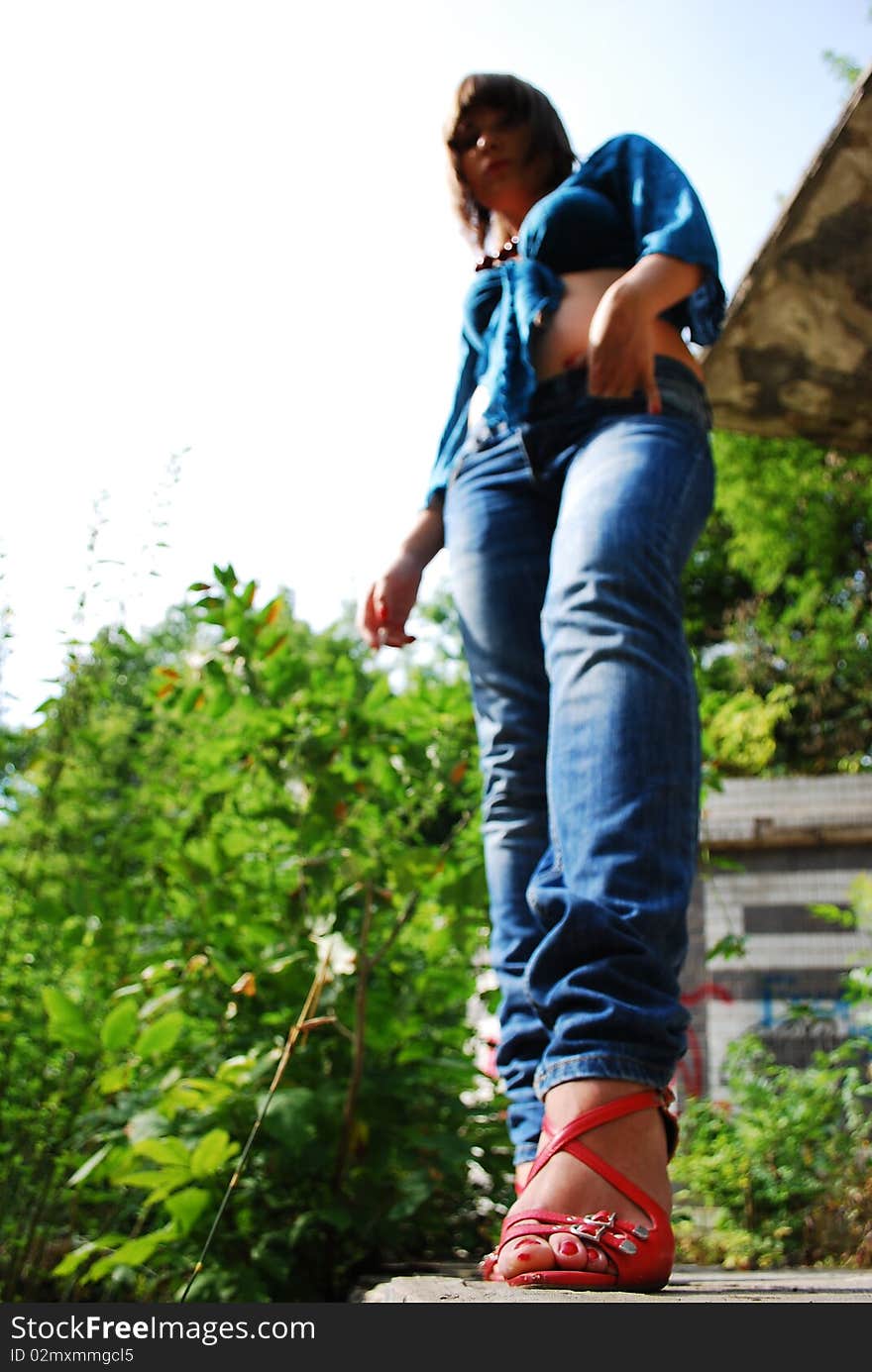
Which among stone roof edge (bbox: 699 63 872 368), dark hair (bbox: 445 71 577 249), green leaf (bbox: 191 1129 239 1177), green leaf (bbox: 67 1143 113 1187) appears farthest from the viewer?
stone roof edge (bbox: 699 63 872 368)

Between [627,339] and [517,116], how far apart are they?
0.78 metres

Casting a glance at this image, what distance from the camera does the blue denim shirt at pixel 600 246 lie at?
170 cm

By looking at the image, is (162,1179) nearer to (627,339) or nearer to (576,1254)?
(576,1254)

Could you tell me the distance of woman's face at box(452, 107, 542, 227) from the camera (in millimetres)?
2078

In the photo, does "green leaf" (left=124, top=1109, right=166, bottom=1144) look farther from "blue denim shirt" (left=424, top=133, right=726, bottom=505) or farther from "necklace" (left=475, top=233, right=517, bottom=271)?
"necklace" (left=475, top=233, right=517, bottom=271)

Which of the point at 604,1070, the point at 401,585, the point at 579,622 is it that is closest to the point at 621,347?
the point at 579,622

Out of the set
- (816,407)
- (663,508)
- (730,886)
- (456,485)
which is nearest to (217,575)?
(456,485)

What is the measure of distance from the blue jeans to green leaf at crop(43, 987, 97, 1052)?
0.76 metres

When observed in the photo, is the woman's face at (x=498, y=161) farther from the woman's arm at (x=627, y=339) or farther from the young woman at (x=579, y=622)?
the woman's arm at (x=627, y=339)

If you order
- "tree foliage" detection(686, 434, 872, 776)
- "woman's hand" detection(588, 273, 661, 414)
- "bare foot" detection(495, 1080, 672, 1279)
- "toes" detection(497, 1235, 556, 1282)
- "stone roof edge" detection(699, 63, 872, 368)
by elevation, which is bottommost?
"toes" detection(497, 1235, 556, 1282)

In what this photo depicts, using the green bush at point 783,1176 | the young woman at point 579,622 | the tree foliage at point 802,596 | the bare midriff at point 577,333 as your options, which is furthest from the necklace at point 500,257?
the tree foliage at point 802,596

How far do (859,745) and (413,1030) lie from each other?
17110 mm

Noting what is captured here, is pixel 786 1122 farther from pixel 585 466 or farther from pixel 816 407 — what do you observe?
pixel 585 466

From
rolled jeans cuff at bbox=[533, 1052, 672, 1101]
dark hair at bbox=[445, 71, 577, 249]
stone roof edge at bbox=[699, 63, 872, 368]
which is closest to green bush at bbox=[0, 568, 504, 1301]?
rolled jeans cuff at bbox=[533, 1052, 672, 1101]
